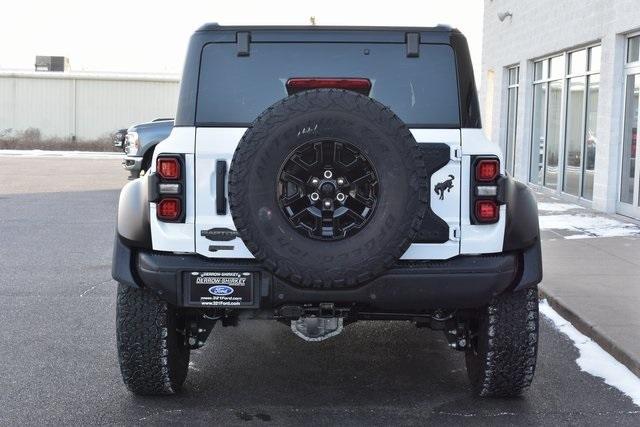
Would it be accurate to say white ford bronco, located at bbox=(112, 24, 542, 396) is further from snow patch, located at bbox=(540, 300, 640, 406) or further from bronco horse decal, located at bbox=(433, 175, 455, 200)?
snow patch, located at bbox=(540, 300, 640, 406)

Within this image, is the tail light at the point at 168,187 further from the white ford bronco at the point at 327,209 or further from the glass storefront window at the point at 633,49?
the glass storefront window at the point at 633,49

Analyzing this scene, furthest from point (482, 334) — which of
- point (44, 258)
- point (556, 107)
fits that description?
point (556, 107)

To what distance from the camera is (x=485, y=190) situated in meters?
4.70

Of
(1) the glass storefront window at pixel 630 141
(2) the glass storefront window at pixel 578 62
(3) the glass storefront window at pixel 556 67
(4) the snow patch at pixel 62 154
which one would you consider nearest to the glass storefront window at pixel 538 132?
(3) the glass storefront window at pixel 556 67

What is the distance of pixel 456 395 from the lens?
212 inches

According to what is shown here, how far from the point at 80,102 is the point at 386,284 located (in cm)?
4223

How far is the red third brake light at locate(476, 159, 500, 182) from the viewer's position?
468cm

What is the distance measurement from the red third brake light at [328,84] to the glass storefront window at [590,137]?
12.1 metres

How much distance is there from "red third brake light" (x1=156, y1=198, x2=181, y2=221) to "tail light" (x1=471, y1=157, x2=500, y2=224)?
1.46m

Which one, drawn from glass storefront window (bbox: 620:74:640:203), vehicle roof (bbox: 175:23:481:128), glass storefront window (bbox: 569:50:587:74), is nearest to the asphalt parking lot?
vehicle roof (bbox: 175:23:481:128)

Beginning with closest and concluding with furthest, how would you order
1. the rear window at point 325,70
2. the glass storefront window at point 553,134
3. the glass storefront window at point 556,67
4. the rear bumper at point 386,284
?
the rear bumper at point 386,284, the rear window at point 325,70, the glass storefront window at point 556,67, the glass storefront window at point 553,134

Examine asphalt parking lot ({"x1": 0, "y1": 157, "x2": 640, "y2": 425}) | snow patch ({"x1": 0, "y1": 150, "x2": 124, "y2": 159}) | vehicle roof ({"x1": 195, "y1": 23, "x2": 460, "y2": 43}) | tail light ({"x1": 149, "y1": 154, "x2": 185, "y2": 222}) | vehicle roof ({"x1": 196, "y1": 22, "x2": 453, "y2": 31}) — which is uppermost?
vehicle roof ({"x1": 196, "y1": 22, "x2": 453, "y2": 31})

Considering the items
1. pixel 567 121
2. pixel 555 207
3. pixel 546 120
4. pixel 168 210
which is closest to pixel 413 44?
pixel 168 210

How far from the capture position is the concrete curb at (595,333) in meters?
5.91
